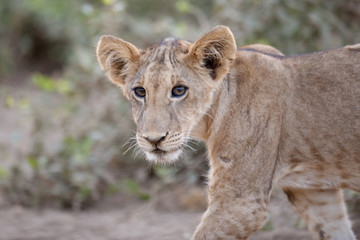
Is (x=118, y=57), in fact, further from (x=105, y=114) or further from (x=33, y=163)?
(x=105, y=114)

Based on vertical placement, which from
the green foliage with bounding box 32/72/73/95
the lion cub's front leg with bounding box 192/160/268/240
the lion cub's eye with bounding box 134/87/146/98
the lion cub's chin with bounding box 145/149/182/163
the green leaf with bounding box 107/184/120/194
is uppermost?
the green foliage with bounding box 32/72/73/95

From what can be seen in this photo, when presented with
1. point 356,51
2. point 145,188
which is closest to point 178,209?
point 145,188

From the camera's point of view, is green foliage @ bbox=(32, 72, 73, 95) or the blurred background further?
green foliage @ bbox=(32, 72, 73, 95)

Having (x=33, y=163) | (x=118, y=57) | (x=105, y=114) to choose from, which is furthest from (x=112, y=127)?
(x=118, y=57)

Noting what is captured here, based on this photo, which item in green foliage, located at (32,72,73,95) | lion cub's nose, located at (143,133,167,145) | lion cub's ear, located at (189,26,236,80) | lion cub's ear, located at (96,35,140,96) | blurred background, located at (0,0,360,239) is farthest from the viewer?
green foliage, located at (32,72,73,95)

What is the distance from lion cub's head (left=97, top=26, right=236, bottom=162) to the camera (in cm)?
339

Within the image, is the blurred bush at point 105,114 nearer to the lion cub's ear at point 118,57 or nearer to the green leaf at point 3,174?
the green leaf at point 3,174

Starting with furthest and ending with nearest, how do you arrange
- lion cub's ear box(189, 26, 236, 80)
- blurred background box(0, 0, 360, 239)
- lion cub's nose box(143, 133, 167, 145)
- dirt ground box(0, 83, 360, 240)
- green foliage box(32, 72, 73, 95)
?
green foliage box(32, 72, 73, 95) → blurred background box(0, 0, 360, 239) → dirt ground box(0, 83, 360, 240) → lion cub's ear box(189, 26, 236, 80) → lion cub's nose box(143, 133, 167, 145)

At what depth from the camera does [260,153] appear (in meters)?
3.47

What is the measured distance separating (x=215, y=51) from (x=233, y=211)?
3.33 feet

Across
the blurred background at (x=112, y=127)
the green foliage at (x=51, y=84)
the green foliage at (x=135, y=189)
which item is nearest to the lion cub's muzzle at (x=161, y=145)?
the blurred background at (x=112, y=127)

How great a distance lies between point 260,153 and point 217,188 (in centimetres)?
35

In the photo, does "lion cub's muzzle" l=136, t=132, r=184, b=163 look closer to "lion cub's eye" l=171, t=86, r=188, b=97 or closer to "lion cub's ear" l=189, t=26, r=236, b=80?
"lion cub's eye" l=171, t=86, r=188, b=97

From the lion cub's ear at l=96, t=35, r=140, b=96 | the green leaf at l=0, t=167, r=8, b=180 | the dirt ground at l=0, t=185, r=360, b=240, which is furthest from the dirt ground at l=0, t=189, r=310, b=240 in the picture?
the lion cub's ear at l=96, t=35, r=140, b=96
